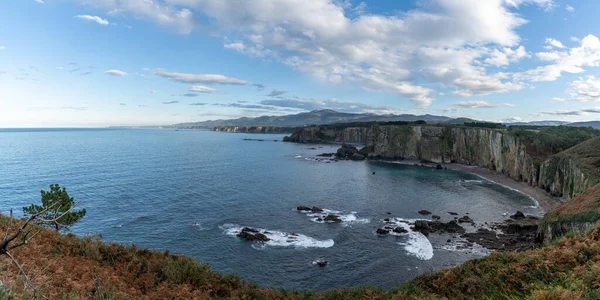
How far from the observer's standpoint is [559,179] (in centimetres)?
6241

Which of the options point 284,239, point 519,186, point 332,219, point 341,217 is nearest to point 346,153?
point 519,186

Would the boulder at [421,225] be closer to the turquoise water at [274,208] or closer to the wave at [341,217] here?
the turquoise water at [274,208]

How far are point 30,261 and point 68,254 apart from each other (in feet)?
7.80

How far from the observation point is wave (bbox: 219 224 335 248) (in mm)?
39750

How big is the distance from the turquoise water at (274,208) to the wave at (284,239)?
0.26m

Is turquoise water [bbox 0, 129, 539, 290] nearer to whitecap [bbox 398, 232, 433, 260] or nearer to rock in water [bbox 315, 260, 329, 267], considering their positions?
whitecap [bbox 398, 232, 433, 260]

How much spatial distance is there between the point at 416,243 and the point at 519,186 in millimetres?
51055

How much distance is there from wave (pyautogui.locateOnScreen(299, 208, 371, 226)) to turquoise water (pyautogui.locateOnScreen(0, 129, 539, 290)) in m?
0.18

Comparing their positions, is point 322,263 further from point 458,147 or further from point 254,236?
point 458,147

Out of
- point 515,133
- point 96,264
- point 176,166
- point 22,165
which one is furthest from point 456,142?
point 22,165

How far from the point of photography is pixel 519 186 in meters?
75.0

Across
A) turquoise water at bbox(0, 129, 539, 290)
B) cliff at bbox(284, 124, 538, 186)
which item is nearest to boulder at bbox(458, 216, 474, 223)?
turquoise water at bbox(0, 129, 539, 290)

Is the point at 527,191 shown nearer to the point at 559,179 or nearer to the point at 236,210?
the point at 559,179

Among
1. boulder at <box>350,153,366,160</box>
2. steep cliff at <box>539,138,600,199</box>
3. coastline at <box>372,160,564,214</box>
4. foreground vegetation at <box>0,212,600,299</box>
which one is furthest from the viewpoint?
A: boulder at <box>350,153,366,160</box>
